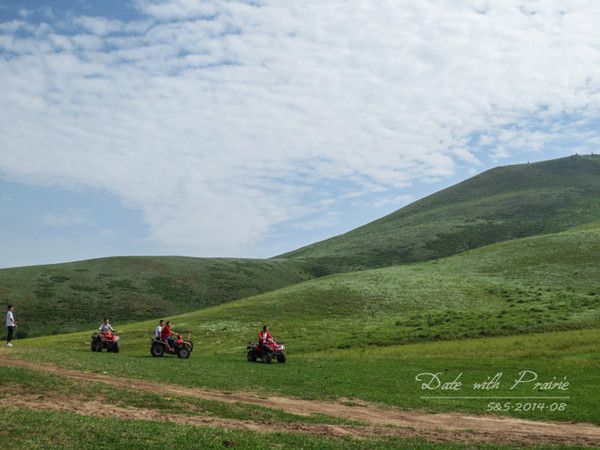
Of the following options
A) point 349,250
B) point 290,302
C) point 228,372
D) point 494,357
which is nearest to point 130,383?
point 228,372

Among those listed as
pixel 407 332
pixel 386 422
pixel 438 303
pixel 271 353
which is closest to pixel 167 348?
pixel 271 353

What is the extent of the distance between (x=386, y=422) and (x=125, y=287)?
98.1 meters

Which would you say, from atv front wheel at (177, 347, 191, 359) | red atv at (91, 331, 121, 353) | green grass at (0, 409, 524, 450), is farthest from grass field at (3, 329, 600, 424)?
green grass at (0, 409, 524, 450)

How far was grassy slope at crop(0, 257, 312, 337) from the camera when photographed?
9388 cm

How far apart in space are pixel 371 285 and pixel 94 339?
47.6 metres

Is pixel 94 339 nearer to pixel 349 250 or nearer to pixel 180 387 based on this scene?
pixel 180 387

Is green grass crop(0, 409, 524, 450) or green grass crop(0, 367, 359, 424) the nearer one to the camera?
green grass crop(0, 409, 524, 450)

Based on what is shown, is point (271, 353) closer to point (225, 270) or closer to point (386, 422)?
point (386, 422)

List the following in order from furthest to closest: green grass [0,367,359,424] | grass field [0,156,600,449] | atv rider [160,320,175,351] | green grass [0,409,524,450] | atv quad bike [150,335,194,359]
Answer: atv rider [160,320,175,351] < atv quad bike [150,335,194,359] < green grass [0,367,359,424] < grass field [0,156,600,449] < green grass [0,409,524,450]

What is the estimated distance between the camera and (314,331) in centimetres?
6066

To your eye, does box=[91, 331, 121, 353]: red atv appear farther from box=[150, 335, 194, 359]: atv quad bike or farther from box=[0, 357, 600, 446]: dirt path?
box=[0, 357, 600, 446]: dirt path

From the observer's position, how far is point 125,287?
111625 millimetres

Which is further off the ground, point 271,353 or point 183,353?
point 183,353

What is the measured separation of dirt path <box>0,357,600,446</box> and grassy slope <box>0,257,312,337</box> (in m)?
67.8
